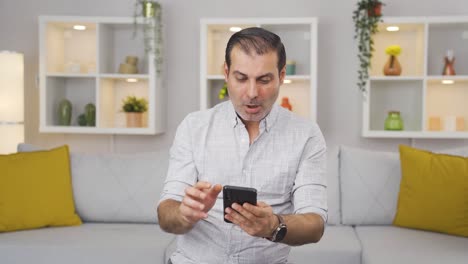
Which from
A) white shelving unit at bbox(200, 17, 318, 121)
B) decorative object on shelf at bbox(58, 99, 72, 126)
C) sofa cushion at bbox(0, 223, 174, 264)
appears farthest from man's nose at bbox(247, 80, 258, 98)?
decorative object on shelf at bbox(58, 99, 72, 126)

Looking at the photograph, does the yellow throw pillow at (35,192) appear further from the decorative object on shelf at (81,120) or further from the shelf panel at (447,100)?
the shelf panel at (447,100)

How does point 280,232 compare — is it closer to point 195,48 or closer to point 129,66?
point 129,66

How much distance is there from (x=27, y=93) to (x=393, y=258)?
2.92 metres

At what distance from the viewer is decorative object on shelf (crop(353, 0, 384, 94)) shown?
3758 millimetres

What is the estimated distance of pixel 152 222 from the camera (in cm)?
318

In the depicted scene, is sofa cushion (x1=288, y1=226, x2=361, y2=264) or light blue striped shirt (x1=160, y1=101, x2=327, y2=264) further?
sofa cushion (x1=288, y1=226, x2=361, y2=264)

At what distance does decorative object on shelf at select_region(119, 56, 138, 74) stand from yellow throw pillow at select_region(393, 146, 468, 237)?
1.90 metres

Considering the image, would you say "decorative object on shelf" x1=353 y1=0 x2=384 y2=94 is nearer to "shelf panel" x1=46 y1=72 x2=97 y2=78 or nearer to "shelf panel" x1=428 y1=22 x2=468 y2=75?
"shelf panel" x1=428 y1=22 x2=468 y2=75

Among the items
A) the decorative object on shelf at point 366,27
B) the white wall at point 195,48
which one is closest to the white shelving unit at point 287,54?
the white wall at point 195,48

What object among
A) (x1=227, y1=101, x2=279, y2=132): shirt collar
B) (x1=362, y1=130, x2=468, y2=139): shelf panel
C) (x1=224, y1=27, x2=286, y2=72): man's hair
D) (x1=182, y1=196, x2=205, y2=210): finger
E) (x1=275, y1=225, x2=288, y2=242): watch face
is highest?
(x1=224, y1=27, x2=286, y2=72): man's hair

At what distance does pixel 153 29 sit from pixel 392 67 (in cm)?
160

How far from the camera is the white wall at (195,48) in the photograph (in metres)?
4.07

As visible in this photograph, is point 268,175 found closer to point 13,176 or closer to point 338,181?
point 338,181

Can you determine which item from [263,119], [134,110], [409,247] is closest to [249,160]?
[263,119]
